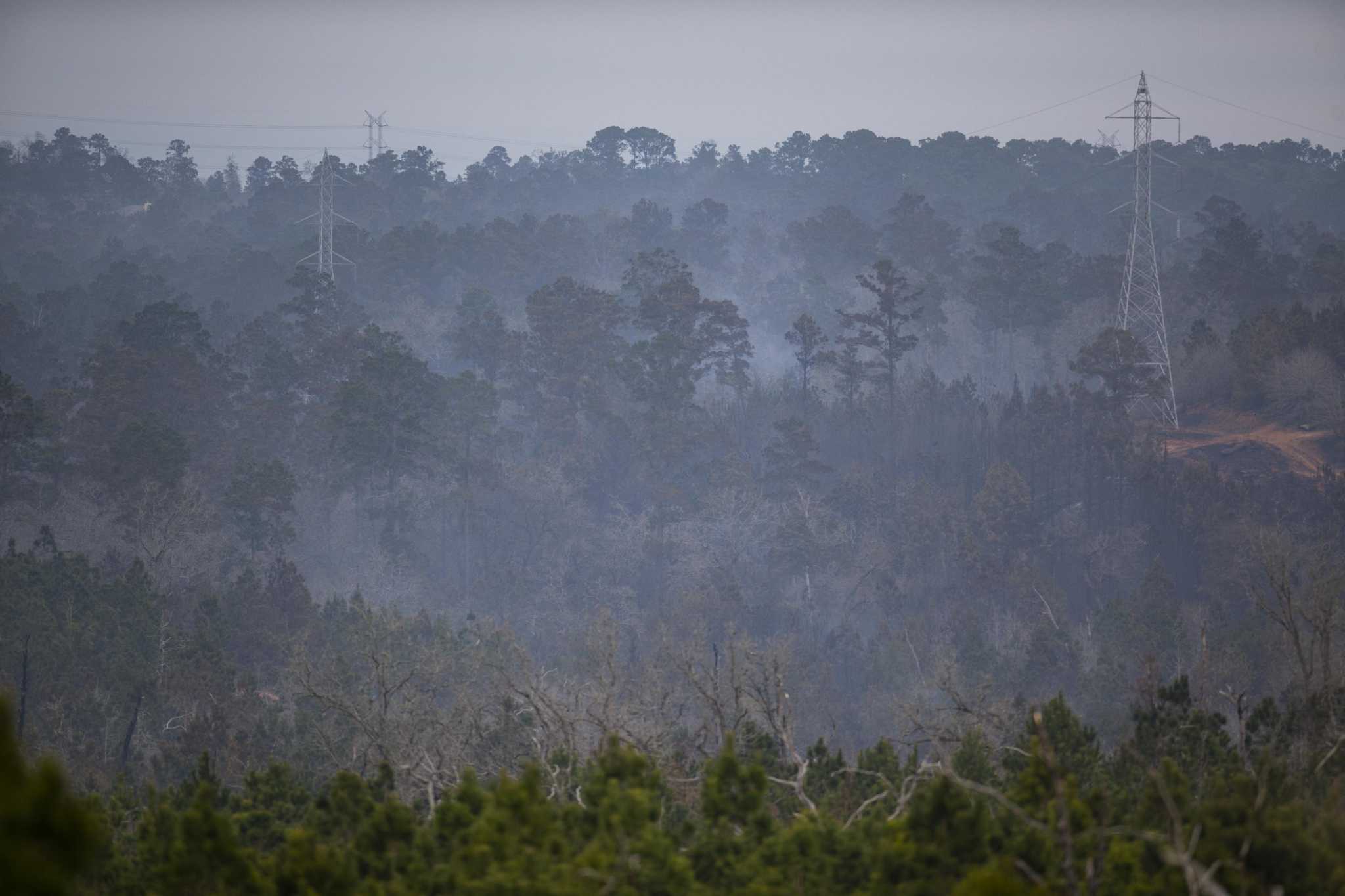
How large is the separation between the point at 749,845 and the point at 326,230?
63894 millimetres

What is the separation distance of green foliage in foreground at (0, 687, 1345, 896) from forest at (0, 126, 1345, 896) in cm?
5

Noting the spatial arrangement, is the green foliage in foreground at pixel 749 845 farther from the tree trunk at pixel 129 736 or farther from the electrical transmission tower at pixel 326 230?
the electrical transmission tower at pixel 326 230

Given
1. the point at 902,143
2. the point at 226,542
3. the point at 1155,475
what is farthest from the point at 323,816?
the point at 902,143

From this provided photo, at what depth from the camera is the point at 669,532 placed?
164 feet

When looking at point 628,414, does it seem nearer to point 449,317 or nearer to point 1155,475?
point 449,317

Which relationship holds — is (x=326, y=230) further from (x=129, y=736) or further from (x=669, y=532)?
(x=129, y=736)

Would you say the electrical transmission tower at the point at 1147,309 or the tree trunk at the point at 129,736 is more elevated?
the electrical transmission tower at the point at 1147,309

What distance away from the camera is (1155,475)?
4634 centimetres

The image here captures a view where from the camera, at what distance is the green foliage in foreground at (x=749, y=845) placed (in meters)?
8.01

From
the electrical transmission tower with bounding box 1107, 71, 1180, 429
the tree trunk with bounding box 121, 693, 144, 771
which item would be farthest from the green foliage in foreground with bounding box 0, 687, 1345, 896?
the electrical transmission tower with bounding box 1107, 71, 1180, 429

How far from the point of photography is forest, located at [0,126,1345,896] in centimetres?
966

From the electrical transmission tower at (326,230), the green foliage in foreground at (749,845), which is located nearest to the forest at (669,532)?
the green foliage in foreground at (749,845)

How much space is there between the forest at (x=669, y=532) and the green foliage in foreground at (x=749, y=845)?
0.15 ft

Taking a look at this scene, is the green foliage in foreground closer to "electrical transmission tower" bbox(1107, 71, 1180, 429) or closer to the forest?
the forest
